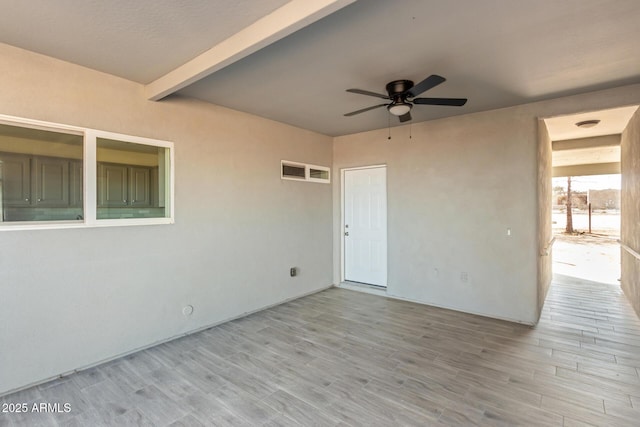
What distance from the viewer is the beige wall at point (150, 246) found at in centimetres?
245

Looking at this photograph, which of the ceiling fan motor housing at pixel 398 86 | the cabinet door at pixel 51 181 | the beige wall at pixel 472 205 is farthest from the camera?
the beige wall at pixel 472 205

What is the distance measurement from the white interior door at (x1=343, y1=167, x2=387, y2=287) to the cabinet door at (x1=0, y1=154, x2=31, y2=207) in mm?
4202

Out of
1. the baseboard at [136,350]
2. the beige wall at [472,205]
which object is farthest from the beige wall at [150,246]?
the beige wall at [472,205]

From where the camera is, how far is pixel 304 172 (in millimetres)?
5004

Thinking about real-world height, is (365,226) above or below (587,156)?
below

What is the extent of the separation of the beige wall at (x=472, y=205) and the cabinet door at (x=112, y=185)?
351cm

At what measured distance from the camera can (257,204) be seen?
4227mm

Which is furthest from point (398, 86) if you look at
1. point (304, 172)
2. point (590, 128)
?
point (590, 128)

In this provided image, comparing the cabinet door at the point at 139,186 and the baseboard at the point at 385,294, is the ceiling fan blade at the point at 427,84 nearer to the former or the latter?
the cabinet door at the point at 139,186

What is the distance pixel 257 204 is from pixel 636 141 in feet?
16.3

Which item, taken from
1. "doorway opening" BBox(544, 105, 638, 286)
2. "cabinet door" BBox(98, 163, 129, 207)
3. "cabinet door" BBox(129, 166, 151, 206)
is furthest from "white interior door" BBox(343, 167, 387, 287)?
"cabinet door" BBox(98, 163, 129, 207)

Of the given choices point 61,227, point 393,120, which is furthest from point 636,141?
point 61,227

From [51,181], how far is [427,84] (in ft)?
10.6

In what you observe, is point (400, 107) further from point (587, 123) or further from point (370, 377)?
point (587, 123)
